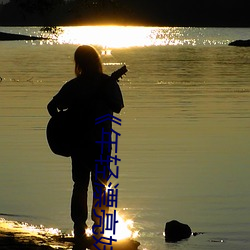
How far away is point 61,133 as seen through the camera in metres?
10.1

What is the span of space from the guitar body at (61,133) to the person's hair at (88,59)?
1.58ft

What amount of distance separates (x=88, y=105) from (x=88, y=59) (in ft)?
1.47

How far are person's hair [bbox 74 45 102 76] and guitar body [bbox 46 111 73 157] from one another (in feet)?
1.58

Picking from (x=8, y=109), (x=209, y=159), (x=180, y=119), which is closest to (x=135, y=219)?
(x=209, y=159)

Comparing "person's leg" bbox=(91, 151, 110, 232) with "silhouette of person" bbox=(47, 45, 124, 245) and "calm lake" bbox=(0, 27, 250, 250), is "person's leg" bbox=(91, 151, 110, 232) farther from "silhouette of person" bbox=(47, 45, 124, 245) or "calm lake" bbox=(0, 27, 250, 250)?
"calm lake" bbox=(0, 27, 250, 250)

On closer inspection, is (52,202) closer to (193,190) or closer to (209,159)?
(193,190)

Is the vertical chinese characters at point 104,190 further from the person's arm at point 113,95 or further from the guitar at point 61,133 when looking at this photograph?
the guitar at point 61,133

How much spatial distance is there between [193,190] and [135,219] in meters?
2.89

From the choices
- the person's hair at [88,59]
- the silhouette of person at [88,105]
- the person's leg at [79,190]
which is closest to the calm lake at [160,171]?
the person's leg at [79,190]

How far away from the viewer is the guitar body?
33.0ft

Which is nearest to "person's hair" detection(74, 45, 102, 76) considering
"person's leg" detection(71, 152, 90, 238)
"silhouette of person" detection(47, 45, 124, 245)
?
"silhouette of person" detection(47, 45, 124, 245)

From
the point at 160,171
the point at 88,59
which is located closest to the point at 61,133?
the point at 88,59

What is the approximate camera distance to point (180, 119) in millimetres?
30156

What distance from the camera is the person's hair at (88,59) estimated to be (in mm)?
10023
